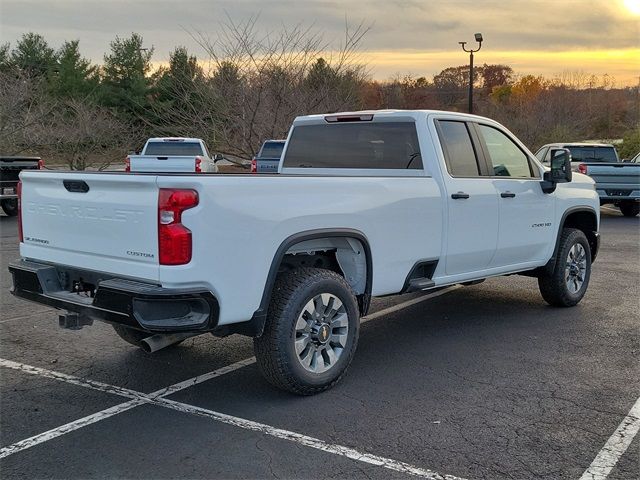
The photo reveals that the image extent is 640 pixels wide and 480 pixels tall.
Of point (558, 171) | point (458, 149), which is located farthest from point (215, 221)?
point (558, 171)

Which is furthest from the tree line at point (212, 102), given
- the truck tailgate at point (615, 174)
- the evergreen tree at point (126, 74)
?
the truck tailgate at point (615, 174)

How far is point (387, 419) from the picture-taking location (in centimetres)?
421

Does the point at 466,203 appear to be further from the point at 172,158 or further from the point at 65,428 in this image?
the point at 172,158

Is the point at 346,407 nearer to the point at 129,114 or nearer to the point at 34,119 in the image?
the point at 34,119

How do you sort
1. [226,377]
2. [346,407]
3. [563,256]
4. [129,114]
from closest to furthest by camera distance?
[346,407]
[226,377]
[563,256]
[129,114]

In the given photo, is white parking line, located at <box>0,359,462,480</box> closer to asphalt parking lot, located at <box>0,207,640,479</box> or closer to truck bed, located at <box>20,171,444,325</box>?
asphalt parking lot, located at <box>0,207,640,479</box>

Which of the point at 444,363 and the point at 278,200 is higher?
the point at 278,200

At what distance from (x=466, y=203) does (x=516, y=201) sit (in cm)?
89

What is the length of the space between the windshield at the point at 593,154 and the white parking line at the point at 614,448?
1533cm

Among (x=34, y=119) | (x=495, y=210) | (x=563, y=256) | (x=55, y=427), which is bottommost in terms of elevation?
(x=55, y=427)

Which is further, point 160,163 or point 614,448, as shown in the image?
point 160,163

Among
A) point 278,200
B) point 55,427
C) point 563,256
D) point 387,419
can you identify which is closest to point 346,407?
point 387,419

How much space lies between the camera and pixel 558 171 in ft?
21.7

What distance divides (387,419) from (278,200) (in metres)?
1.53
